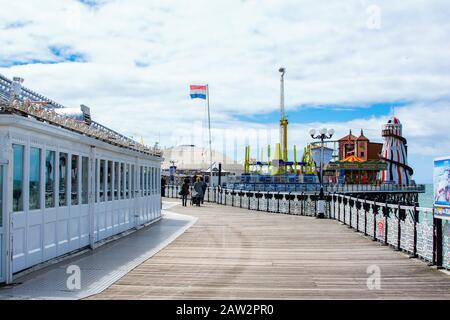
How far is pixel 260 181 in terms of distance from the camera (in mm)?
61906

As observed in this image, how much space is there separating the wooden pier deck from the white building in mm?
1704

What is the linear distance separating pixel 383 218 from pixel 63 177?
Answer: 7.71 metres

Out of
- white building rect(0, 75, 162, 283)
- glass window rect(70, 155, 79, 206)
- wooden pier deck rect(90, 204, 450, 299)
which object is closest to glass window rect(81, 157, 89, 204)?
white building rect(0, 75, 162, 283)

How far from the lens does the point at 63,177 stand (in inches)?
435

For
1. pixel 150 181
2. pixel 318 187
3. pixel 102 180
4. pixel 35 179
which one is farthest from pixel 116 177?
pixel 318 187

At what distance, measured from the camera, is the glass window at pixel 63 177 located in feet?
35.7

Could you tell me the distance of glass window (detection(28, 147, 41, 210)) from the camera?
30.9 feet

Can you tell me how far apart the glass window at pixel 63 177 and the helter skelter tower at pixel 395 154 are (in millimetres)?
69627

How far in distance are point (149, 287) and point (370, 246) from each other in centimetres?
694

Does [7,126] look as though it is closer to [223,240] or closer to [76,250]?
[76,250]

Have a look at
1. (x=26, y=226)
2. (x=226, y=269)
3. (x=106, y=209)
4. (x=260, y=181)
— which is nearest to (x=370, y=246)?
(x=226, y=269)

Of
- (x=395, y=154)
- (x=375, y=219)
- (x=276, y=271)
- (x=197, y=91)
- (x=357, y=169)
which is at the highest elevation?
(x=197, y=91)

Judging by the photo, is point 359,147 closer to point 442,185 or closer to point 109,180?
point 109,180

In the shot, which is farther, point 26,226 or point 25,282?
point 26,226
